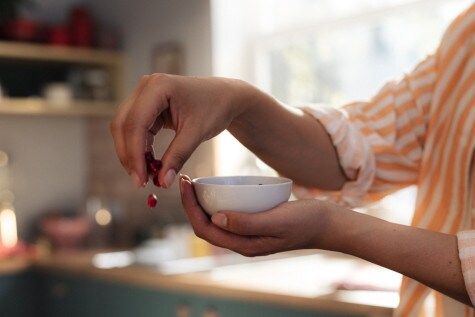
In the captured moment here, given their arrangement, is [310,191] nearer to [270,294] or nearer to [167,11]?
[270,294]

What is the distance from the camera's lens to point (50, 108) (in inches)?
140

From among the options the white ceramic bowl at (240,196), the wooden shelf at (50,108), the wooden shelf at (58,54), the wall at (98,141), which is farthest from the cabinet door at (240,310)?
the wooden shelf at (58,54)

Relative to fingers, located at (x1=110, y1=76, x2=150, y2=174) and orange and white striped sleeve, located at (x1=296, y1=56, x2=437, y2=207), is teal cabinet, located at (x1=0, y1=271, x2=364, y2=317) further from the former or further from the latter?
fingers, located at (x1=110, y1=76, x2=150, y2=174)

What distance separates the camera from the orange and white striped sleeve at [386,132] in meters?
1.15

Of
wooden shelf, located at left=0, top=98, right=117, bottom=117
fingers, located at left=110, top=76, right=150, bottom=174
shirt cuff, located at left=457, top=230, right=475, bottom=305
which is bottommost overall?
wooden shelf, located at left=0, top=98, right=117, bottom=117

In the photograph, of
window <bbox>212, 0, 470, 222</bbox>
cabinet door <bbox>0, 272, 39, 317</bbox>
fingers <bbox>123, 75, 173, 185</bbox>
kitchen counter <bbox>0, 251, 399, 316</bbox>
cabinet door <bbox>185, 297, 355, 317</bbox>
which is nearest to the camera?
fingers <bbox>123, 75, 173, 185</bbox>

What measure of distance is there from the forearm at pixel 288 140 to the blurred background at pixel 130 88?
102 centimetres

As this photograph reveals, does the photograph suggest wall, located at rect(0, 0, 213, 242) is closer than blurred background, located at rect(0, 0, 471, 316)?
No

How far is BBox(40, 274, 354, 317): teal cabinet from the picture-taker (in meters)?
2.22

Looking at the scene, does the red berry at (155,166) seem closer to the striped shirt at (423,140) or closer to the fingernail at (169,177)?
the fingernail at (169,177)

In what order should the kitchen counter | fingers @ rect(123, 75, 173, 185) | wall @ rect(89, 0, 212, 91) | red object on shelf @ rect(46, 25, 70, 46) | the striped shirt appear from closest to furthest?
fingers @ rect(123, 75, 173, 185)
the striped shirt
the kitchen counter
wall @ rect(89, 0, 212, 91)
red object on shelf @ rect(46, 25, 70, 46)

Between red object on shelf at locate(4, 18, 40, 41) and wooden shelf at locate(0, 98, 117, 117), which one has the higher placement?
red object on shelf at locate(4, 18, 40, 41)

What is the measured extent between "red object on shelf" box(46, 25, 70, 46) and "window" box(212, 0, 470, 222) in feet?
2.95

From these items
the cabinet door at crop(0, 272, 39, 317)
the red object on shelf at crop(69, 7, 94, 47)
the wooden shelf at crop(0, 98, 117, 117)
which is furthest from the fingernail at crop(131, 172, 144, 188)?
the red object on shelf at crop(69, 7, 94, 47)
